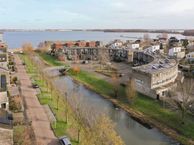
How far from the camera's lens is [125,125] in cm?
2595

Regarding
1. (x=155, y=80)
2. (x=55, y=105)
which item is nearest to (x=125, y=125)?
(x=55, y=105)

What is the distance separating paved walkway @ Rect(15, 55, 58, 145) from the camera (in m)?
20.1

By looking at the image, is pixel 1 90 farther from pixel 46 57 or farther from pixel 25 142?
pixel 46 57

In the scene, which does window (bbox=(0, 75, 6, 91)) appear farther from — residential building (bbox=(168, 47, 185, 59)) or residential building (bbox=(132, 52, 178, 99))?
residential building (bbox=(168, 47, 185, 59))

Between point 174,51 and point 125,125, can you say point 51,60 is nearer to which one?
point 174,51

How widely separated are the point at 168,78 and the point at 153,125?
42.0 ft

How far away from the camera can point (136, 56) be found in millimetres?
60250

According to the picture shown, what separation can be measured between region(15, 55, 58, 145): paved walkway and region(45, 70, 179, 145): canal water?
5269 mm

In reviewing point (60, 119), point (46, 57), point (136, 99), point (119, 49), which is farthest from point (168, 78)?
point (46, 57)

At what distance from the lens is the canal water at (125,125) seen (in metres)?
22.7

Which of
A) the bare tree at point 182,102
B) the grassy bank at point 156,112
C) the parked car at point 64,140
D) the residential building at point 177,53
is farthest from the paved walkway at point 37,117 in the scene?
the residential building at point 177,53

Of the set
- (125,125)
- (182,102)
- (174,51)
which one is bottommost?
(125,125)

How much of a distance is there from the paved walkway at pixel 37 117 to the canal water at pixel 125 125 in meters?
5.27

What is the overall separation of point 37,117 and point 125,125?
8908 mm
